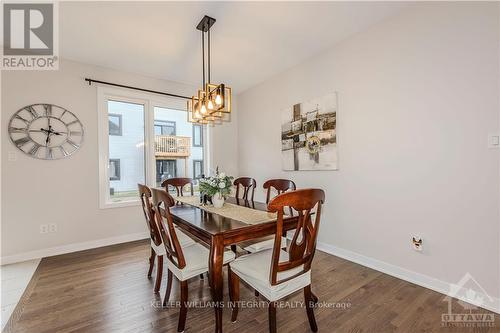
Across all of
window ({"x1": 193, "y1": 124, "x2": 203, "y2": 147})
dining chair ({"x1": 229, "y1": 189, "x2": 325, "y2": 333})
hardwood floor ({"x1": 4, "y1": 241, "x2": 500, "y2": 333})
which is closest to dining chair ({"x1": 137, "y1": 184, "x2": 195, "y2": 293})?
hardwood floor ({"x1": 4, "y1": 241, "x2": 500, "y2": 333})

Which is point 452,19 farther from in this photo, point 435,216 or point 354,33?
point 435,216

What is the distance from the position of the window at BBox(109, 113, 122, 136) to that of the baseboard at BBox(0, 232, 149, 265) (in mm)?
1655

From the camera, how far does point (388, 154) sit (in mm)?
2400

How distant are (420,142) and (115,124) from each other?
13.4 ft

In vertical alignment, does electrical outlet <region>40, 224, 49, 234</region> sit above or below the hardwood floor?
above

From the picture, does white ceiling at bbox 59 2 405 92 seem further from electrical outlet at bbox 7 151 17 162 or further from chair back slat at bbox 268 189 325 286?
chair back slat at bbox 268 189 325 286

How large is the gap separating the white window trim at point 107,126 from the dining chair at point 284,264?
8.83 feet

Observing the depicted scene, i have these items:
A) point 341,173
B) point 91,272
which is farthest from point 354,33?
point 91,272

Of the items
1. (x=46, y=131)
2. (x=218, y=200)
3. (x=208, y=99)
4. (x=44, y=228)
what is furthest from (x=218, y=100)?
(x=44, y=228)

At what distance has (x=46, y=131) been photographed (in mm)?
3008

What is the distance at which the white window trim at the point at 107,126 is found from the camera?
11.1 ft

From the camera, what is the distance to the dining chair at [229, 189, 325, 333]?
52.0 inches

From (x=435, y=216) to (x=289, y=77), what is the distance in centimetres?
262

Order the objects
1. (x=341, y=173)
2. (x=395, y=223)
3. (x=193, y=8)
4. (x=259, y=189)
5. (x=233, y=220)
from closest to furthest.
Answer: (x=233, y=220) → (x=193, y=8) → (x=395, y=223) → (x=341, y=173) → (x=259, y=189)
